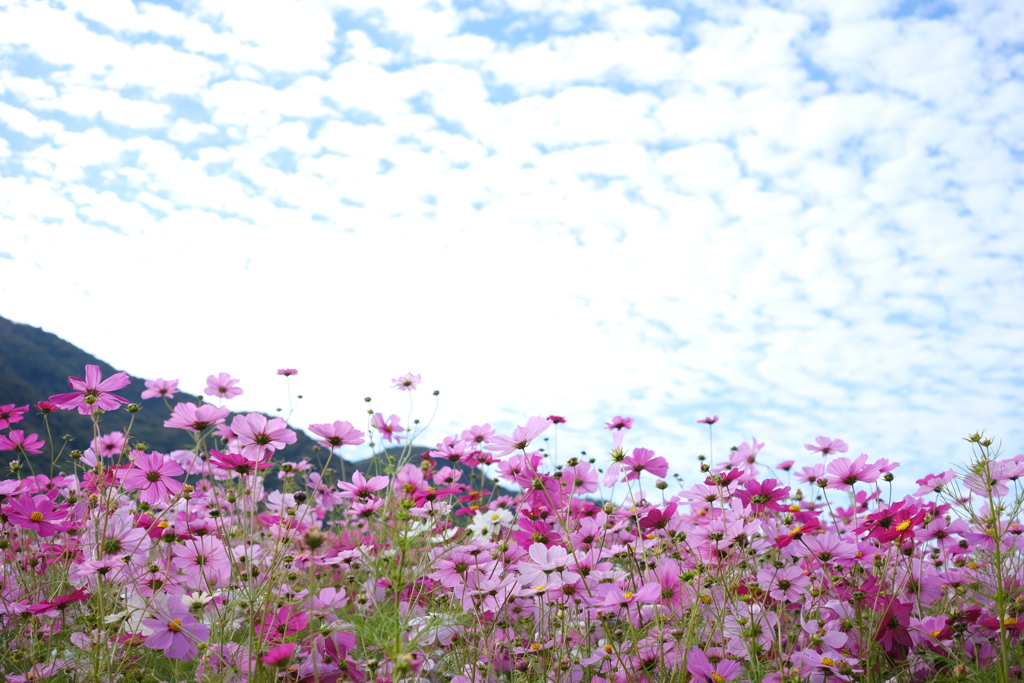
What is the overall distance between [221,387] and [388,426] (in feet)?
2.90

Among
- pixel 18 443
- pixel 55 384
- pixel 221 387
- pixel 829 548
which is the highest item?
pixel 221 387

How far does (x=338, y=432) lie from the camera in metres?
1.84

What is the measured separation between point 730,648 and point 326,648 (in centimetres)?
120

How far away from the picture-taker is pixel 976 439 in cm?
211

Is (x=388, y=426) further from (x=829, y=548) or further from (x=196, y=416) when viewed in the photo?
(x=829, y=548)

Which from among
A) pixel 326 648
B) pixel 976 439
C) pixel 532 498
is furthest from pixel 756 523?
pixel 326 648

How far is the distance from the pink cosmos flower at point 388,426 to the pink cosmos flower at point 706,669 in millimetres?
1819

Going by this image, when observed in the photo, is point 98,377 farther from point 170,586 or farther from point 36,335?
point 36,335

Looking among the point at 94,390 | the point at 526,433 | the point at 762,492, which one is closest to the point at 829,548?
the point at 762,492

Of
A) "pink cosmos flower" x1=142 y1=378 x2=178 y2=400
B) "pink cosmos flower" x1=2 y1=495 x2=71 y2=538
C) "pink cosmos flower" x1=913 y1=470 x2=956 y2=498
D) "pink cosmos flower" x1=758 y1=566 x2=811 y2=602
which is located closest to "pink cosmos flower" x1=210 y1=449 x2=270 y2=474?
"pink cosmos flower" x1=2 y1=495 x2=71 y2=538

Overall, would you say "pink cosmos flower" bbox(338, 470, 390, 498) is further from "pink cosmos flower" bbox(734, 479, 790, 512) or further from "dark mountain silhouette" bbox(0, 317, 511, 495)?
"dark mountain silhouette" bbox(0, 317, 511, 495)

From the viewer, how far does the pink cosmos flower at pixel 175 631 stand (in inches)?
66.0

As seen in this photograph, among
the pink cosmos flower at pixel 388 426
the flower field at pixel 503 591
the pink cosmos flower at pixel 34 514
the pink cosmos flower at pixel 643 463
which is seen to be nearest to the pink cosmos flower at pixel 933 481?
the flower field at pixel 503 591

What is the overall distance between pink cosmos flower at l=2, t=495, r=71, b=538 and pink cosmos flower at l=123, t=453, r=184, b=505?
0.95 ft
